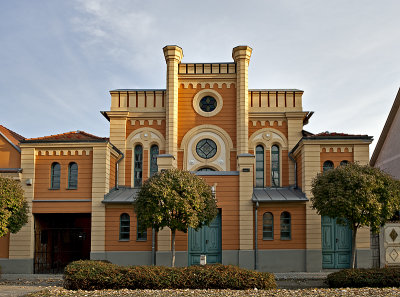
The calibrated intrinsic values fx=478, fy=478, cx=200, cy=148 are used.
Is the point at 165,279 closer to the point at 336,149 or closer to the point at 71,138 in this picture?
the point at 71,138

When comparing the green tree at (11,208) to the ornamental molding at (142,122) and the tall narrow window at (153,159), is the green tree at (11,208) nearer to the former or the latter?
the tall narrow window at (153,159)

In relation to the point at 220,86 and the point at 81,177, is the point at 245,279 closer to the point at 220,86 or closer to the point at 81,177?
the point at 81,177

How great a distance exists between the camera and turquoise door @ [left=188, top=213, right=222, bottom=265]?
2589cm

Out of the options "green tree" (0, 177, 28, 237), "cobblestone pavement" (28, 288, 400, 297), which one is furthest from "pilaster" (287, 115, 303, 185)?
"green tree" (0, 177, 28, 237)

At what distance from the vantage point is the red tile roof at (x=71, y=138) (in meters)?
26.1

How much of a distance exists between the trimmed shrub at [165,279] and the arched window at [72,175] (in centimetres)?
914

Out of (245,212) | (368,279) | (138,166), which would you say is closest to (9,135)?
(138,166)

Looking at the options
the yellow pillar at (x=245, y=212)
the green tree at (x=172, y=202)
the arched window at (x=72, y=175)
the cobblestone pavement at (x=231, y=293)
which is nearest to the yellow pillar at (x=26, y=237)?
the arched window at (x=72, y=175)

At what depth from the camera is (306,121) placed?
3112 cm

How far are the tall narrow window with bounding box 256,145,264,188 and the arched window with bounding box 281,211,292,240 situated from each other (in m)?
3.07

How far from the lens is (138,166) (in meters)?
29.4

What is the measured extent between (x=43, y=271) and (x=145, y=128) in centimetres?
1012

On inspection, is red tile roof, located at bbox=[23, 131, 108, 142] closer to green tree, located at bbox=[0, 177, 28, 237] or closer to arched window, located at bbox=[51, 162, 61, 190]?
arched window, located at bbox=[51, 162, 61, 190]

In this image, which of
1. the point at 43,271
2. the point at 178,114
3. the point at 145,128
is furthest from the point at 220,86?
the point at 43,271
